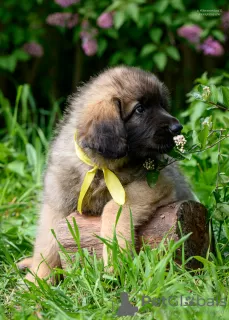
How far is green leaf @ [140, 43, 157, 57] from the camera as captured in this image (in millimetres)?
7000

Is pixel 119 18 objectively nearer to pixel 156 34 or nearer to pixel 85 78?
pixel 156 34

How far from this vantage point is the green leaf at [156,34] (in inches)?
277

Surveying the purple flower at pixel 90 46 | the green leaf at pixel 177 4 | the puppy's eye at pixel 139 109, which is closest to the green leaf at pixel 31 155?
the purple flower at pixel 90 46

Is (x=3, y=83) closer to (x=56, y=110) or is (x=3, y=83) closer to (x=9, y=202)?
(x=56, y=110)

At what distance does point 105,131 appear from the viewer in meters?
3.82

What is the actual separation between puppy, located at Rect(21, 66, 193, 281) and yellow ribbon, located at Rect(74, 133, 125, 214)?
37 millimetres

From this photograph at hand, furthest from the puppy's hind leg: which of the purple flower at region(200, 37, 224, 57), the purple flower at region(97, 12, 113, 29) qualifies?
the purple flower at region(200, 37, 224, 57)

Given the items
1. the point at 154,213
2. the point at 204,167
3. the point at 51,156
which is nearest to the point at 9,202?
the point at 51,156

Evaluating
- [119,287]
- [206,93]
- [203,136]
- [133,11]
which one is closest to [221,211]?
[203,136]

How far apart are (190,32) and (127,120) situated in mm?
3265

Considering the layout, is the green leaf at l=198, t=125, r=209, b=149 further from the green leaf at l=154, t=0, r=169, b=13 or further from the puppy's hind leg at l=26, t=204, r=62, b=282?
the green leaf at l=154, t=0, r=169, b=13

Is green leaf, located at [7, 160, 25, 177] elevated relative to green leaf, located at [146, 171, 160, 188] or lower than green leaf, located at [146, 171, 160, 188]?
lower

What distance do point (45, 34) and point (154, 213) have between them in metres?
4.89

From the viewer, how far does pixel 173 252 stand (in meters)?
3.62
